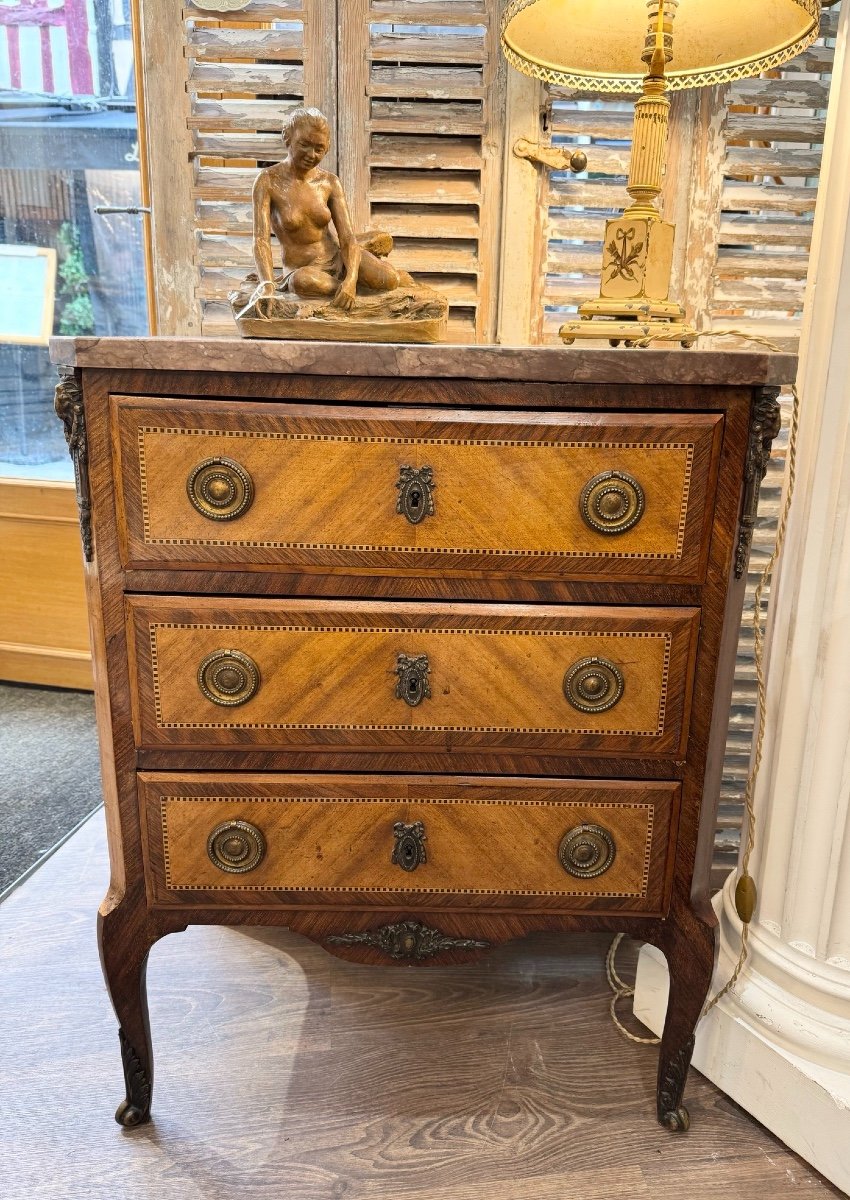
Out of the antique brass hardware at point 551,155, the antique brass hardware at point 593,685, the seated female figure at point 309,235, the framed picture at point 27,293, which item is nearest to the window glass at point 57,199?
the framed picture at point 27,293

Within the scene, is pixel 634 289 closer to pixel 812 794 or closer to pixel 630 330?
pixel 630 330

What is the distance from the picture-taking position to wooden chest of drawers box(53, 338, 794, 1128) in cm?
109

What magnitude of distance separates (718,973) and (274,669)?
3.30 feet

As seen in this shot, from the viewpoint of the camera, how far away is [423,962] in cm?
129

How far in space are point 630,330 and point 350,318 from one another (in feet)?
1.38

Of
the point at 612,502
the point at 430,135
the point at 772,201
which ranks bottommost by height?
the point at 612,502

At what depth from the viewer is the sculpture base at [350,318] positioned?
121cm

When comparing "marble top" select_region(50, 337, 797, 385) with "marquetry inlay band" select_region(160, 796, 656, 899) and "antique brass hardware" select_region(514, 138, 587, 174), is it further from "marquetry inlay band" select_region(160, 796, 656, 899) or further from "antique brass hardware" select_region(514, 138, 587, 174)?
"antique brass hardware" select_region(514, 138, 587, 174)

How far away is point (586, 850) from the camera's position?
1229mm

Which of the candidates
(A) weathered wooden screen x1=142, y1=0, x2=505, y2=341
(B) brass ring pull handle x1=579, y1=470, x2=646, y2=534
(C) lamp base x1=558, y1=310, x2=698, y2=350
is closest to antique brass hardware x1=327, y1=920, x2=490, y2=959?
(B) brass ring pull handle x1=579, y1=470, x2=646, y2=534

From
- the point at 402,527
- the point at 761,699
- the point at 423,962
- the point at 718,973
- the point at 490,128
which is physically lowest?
the point at 718,973

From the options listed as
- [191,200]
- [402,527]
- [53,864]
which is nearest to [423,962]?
[402,527]

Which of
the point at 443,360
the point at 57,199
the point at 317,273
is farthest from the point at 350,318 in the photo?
the point at 57,199

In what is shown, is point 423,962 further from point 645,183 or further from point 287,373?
point 645,183
